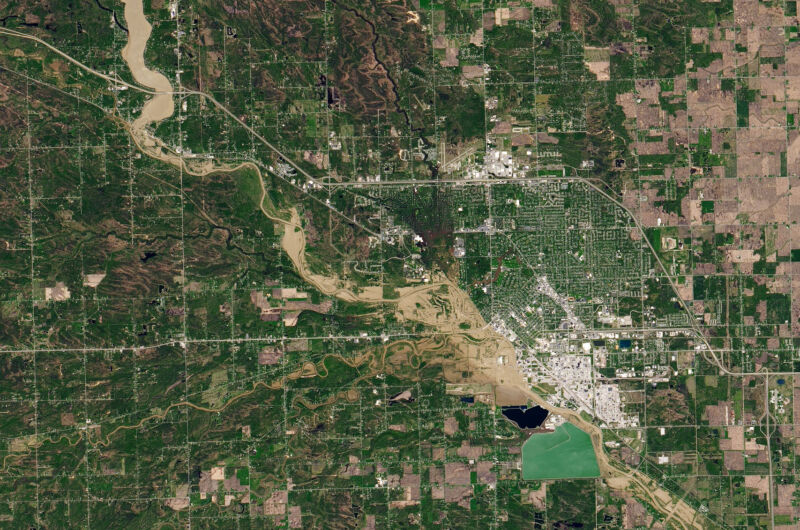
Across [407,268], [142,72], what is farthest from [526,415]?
[142,72]

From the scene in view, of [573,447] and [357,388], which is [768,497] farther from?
[357,388]

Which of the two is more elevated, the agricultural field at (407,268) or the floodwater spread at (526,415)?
the agricultural field at (407,268)

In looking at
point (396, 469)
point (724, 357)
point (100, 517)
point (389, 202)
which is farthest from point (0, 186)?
point (724, 357)

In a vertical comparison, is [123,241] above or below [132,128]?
below

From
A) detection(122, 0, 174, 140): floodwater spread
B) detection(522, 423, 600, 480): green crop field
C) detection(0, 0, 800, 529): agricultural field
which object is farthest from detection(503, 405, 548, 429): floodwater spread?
detection(122, 0, 174, 140): floodwater spread

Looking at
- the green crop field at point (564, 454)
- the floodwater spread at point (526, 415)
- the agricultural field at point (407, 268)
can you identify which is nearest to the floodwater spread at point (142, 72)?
the agricultural field at point (407, 268)

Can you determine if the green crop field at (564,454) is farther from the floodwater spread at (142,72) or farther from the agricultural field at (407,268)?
the floodwater spread at (142,72)

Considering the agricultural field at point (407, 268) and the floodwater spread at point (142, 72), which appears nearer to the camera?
the agricultural field at point (407, 268)
